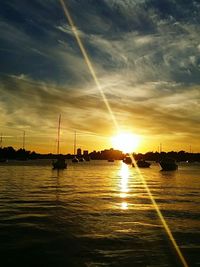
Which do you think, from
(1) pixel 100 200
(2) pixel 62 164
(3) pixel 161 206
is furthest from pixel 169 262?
(2) pixel 62 164

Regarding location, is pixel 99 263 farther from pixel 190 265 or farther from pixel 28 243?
pixel 28 243

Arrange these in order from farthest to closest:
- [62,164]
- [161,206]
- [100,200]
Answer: [62,164] < [100,200] < [161,206]

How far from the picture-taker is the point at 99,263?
16969 mm

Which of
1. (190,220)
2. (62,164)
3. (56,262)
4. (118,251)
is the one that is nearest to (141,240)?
(118,251)

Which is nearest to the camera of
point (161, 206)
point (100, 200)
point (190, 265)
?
point (190, 265)

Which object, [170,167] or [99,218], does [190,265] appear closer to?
[99,218]

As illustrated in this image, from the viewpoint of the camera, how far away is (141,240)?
71.7 ft

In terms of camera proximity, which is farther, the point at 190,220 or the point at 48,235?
the point at 190,220

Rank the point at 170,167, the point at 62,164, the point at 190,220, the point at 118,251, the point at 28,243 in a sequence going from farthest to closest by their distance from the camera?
the point at 170,167, the point at 62,164, the point at 190,220, the point at 28,243, the point at 118,251

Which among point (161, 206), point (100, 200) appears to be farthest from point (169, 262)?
point (100, 200)

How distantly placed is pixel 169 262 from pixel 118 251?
2852 millimetres

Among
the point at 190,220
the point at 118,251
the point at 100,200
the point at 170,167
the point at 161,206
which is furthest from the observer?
the point at 170,167

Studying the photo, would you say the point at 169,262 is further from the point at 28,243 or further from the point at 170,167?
the point at 170,167

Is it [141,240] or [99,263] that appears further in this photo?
[141,240]
